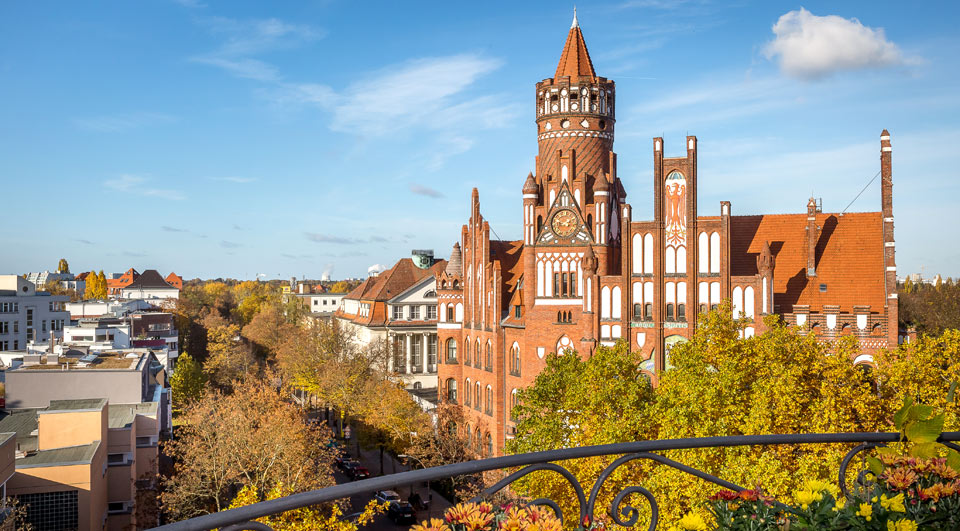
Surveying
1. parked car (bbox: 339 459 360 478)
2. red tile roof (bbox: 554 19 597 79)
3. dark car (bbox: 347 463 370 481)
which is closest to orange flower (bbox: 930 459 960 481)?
red tile roof (bbox: 554 19 597 79)

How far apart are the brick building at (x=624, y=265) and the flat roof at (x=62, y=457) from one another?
21.0 metres

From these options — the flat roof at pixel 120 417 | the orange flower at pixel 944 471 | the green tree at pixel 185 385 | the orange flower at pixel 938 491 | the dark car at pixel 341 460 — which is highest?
the orange flower at pixel 944 471

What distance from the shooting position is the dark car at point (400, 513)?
34.5 meters

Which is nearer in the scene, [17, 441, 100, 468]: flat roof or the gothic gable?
[17, 441, 100, 468]: flat roof

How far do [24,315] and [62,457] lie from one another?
63.8 metres

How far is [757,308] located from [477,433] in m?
19.4

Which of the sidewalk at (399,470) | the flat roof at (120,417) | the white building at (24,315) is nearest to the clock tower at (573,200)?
the sidewalk at (399,470)

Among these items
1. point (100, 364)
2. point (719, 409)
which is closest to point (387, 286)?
point (100, 364)

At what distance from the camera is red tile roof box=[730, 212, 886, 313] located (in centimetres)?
3403

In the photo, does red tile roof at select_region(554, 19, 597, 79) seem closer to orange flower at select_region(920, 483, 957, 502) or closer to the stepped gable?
the stepped gable

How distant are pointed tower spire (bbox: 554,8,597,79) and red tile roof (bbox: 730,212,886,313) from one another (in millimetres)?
12244

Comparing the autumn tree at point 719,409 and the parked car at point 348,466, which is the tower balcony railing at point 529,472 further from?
the parked car at point 348,466

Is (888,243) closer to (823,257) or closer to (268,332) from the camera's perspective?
(823,257)

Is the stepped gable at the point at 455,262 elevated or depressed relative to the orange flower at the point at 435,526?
elevated
